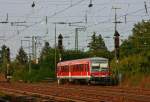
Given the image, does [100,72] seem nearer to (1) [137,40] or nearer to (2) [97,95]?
(2) [97,95]

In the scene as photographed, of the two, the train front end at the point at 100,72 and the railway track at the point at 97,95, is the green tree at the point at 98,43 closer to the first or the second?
the train front end at the point at 100,72

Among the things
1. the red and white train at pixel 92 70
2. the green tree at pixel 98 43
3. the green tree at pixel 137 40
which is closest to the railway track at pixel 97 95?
the red and white train at pixel 92 70

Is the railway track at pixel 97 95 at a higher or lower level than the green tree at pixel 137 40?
lower

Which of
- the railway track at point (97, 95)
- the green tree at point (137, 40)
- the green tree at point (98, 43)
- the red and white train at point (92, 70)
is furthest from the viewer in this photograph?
the green tree at point (98, 43)


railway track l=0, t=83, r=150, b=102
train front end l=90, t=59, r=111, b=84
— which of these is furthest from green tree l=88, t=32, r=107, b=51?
railway track l=0, t=83, r=150, b=102

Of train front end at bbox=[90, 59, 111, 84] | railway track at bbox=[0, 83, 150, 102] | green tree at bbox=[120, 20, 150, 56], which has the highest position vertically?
green tree at bbox=[120, 20, 150, 56]

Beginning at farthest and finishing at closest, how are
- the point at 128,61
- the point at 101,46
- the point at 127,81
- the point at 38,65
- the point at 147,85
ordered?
the point at 101,46
the point at 38,65
the point at 128,61
the point at 127,81
the point at 147,85

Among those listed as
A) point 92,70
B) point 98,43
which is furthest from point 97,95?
point 98,43

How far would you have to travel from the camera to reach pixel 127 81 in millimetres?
53500

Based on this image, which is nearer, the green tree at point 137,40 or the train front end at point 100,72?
the train front end at point 100,72

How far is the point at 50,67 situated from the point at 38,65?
6.06 metres

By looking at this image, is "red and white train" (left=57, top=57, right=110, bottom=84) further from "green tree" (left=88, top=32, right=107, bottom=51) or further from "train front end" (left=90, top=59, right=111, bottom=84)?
"green tree" (left=88, top=32, right=107, bottom=51)

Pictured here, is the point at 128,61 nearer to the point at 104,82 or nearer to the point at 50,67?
the point at 104,82

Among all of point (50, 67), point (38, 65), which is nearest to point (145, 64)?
point (50, 67)
